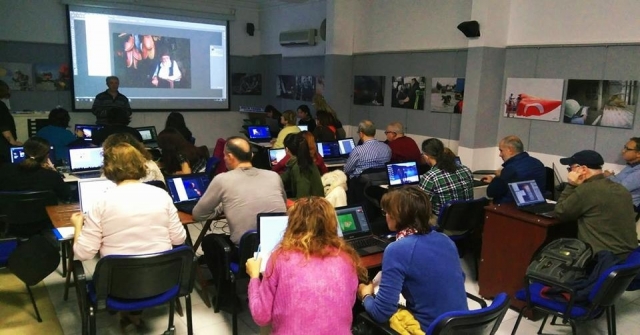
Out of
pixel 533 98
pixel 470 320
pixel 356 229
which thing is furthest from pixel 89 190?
pixel 533 98

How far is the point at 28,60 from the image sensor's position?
8.12 metres

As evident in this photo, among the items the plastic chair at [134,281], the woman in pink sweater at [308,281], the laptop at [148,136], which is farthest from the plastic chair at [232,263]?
the laptop at [148,136]

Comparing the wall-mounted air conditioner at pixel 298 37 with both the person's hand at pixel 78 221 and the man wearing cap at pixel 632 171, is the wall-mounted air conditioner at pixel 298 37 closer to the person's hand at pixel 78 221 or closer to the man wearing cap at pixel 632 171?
the man wearing cap at pixel 632 171

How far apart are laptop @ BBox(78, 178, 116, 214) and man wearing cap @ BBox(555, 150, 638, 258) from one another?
10.5 feet

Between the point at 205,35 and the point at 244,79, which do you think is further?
the point at 244,79

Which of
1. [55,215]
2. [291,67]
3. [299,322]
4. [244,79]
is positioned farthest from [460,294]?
[244,79]

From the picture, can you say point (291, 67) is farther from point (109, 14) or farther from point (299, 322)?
point (299, 322)

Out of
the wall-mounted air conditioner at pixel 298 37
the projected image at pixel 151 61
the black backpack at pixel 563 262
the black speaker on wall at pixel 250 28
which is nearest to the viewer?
the black backpack at pixel 563 262

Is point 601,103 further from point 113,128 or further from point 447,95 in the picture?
point 113,128

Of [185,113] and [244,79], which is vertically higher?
[244,79]

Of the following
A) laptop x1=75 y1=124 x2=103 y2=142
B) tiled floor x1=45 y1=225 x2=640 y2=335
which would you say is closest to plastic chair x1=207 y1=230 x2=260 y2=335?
tiled floor x1=45 y1=225 x2=640 y2=335

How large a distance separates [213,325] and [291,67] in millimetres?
7567

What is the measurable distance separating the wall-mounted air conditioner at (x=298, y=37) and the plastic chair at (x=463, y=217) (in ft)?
19.6

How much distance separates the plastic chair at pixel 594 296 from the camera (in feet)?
8.48
